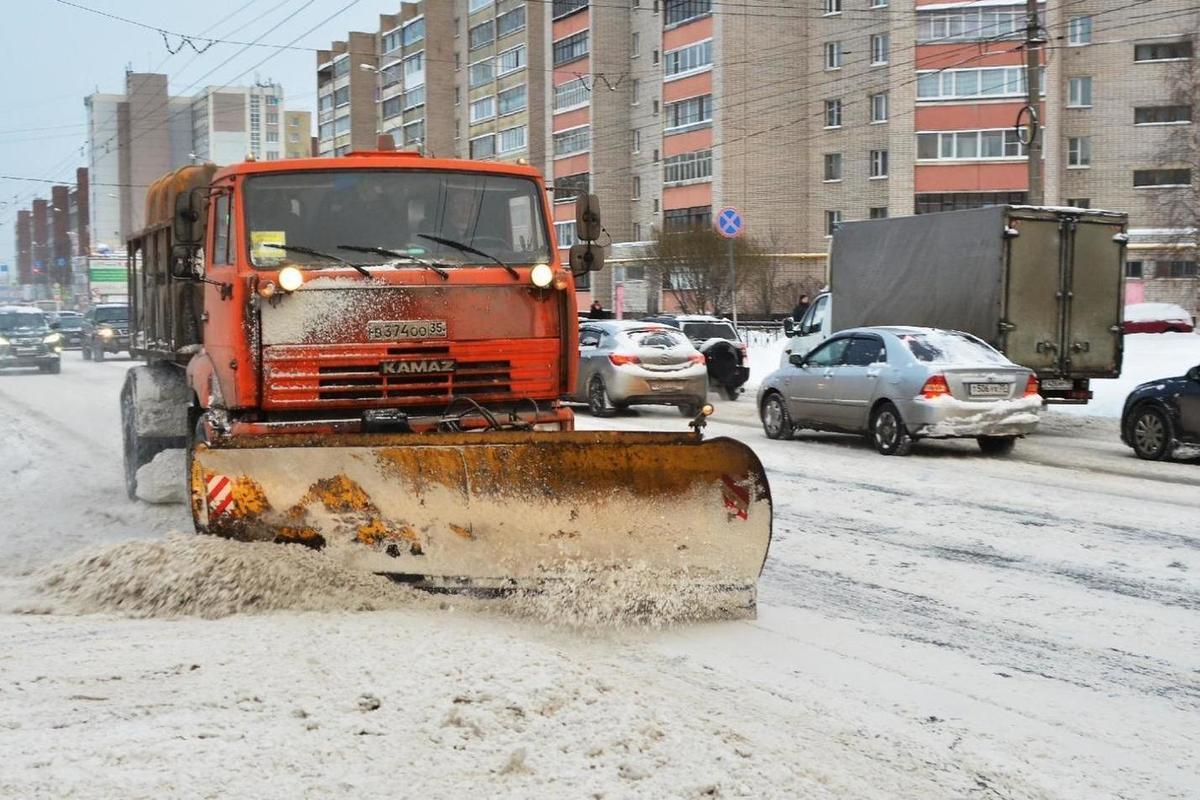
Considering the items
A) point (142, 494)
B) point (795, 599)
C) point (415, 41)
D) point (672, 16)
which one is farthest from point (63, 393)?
point (415, 41)

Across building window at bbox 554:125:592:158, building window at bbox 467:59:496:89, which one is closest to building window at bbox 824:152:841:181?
building window at bbox 554:125:592:158

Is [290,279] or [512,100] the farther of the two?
[512,100]

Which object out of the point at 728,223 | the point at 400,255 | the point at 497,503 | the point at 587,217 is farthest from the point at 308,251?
the point at 728,223

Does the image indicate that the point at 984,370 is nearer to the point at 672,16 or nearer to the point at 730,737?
the point at 730,737

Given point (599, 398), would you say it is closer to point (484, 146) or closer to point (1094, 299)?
point (1094, 299)

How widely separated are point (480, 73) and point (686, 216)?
Result: 2743 cm

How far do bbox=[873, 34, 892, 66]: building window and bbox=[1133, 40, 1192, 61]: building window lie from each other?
11.7m

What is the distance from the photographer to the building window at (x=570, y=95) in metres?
75.4

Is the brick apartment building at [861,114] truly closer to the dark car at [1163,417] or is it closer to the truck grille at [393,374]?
the dark car at [1163,417]

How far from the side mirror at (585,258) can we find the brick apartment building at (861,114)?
162ft

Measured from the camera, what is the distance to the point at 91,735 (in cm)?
428

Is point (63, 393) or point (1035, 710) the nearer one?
point (1035, 710)

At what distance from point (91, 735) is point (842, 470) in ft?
32.4

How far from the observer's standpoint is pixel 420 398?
7.63 meters
